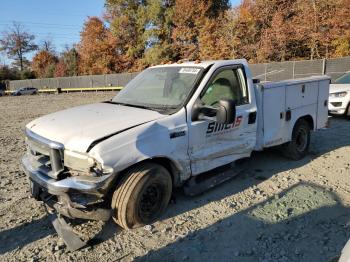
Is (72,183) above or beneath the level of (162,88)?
beneath

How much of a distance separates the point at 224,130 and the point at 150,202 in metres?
1.47

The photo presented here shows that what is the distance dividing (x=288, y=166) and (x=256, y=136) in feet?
3.85

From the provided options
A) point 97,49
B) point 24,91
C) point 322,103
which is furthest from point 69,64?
point 322,103

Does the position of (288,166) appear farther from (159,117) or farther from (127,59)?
(127,59)

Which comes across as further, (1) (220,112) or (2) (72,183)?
(1) (220,112)

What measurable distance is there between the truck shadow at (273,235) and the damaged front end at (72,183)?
787 mm

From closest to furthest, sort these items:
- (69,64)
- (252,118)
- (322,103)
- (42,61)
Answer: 1. (252,118)
2. (322,103)
3. (69,64)
4. (42,61)

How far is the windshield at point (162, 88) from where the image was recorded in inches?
186

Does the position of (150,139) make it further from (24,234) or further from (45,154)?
(24,234)

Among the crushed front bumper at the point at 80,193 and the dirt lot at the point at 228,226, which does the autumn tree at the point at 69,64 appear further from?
the crushed front bumper at the point at 80,193

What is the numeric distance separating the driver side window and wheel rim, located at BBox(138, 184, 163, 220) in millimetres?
1339

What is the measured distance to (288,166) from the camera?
6363 millimetres

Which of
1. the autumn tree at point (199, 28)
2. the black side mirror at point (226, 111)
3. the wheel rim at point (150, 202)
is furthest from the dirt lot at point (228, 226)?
the autumn tree at point (199, 28)

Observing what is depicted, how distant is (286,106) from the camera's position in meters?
6.11
